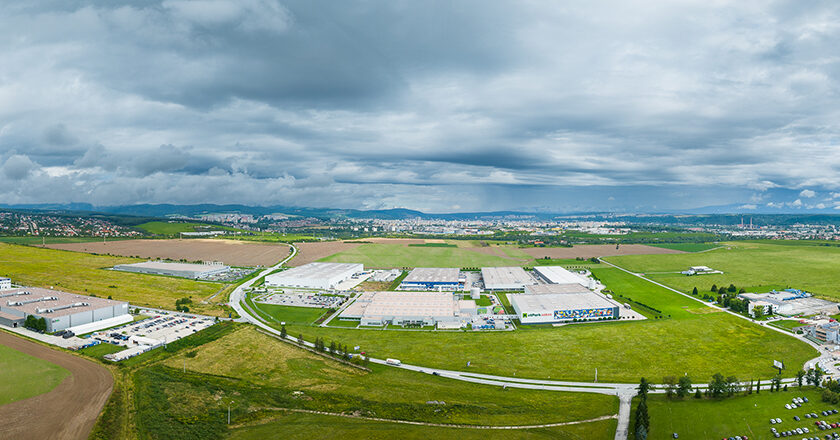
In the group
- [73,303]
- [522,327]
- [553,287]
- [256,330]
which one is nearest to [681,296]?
[553,287]

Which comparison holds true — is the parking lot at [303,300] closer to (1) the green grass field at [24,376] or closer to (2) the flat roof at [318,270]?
(2) the flat roof at [318,270]

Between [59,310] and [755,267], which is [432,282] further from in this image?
[755,267]

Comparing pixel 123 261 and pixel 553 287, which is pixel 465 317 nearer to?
pixel 553 287

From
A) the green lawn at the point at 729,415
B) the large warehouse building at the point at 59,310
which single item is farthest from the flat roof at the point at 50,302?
the green lawn at the point at 729,415

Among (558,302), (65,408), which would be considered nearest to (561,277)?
(558,302)

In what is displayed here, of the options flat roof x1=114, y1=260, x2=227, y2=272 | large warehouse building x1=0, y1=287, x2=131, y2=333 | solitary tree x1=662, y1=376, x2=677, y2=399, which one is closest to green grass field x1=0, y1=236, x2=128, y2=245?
flat roof x1=114, y1=260, x2=227, y2=272
